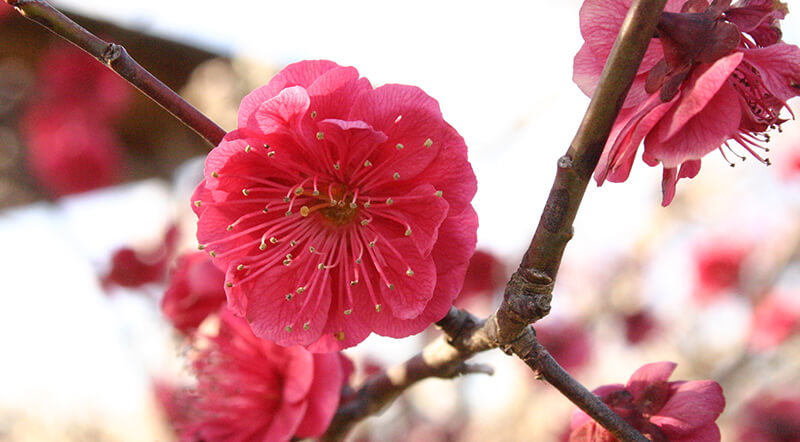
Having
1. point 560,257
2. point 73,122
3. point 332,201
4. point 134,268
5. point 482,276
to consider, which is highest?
point 73,122

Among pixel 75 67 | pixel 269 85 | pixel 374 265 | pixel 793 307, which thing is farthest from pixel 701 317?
pixel 75 67

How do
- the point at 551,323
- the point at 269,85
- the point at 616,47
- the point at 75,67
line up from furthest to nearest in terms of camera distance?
1. the point at 75,67
2. the point at 551,323
3. the point at 269,85
4. the point at 616,47

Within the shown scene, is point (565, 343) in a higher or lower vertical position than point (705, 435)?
higher

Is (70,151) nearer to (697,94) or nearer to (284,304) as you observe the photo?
(284,304)

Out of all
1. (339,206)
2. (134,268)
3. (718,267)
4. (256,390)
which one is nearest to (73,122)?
(134,268)

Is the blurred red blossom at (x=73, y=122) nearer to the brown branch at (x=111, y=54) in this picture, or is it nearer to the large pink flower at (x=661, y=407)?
the brown branch at (x=111, y=54)

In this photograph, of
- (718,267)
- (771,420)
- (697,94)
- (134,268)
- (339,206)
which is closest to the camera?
(697,94)

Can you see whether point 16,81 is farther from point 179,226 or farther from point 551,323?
point 551,323

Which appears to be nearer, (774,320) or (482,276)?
(482,276)
